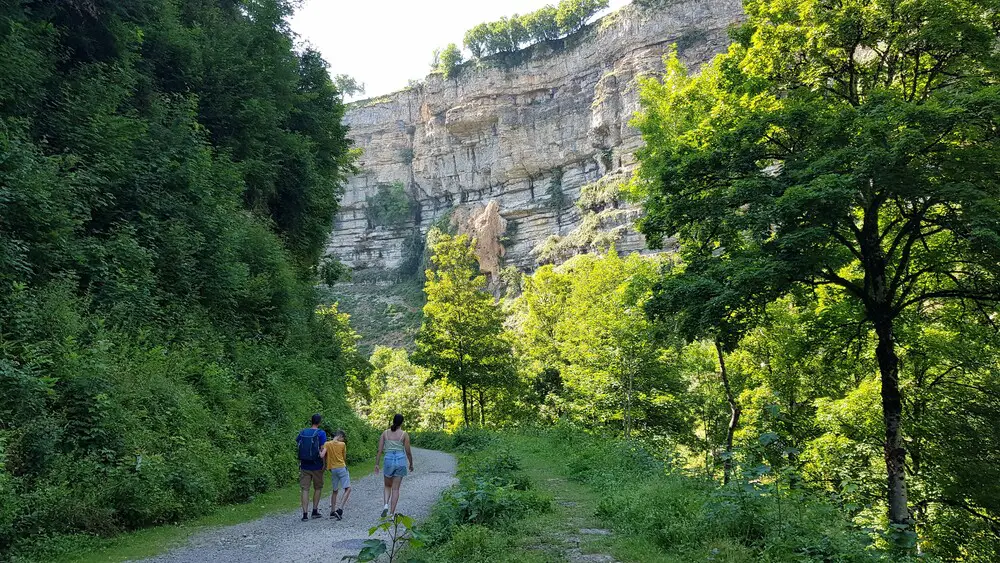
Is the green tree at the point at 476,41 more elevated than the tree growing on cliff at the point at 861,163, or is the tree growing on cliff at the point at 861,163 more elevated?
the green tree at the point at 476,41

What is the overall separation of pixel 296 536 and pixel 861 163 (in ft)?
32.9

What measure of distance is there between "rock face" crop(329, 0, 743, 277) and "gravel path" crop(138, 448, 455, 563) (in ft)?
164

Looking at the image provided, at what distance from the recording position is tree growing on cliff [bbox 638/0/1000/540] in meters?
8.21

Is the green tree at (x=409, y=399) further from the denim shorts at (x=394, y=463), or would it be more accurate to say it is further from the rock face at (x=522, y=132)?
the rock face at (x=522, y=132)

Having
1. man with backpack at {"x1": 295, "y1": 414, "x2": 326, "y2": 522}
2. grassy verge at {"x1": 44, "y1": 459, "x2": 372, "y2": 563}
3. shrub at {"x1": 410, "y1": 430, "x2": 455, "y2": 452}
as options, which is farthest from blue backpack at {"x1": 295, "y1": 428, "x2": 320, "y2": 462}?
shrub at {"x1": 410, "y1": 430, "x2": 455, "y2": 452}

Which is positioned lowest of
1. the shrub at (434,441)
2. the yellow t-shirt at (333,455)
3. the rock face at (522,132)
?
the shrub at (434,441)

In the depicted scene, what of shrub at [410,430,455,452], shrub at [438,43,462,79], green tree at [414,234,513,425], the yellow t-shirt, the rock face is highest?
shrub at [438,43,462,79]

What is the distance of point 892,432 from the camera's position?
9305 mm

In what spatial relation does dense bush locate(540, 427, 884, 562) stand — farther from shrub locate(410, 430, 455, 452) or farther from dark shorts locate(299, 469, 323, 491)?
shrub locate(410, 430, 455, 452)

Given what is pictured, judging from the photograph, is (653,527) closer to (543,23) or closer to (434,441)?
(434,441)

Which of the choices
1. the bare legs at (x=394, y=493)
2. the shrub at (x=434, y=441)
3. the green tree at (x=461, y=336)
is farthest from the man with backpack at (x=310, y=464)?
the green tree at (x=461, y=336)

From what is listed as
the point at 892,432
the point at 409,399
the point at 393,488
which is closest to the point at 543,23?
the point at 409,399

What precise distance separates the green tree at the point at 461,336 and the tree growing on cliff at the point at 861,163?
16.2 metres

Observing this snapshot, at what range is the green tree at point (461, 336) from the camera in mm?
27188
